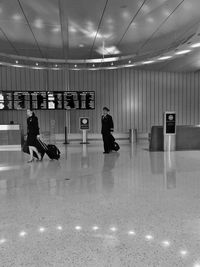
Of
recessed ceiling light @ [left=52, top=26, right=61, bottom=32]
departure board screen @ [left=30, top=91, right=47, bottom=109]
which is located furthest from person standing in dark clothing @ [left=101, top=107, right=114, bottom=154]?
departure board screen @ [left=30, top=91, right=47, bottom=109]

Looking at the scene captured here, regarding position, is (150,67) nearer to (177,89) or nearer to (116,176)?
(177,89)

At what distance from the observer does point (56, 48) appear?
10258mm

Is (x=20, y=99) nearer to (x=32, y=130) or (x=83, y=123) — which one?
(x=83, y=123)

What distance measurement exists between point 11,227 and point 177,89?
13.7m

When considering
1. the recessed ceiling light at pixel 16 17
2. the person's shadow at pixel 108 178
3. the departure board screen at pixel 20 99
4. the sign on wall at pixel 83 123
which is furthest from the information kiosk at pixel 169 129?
the departure board screen at pixel 20 99

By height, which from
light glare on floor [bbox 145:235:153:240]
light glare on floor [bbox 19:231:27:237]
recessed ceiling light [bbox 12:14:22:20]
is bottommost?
light glare on floor [bbox 145:235:153:240]

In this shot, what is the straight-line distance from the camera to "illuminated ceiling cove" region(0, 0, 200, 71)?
255 inches

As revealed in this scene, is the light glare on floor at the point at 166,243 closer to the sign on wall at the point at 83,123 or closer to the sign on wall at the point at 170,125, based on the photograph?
the sign on wall at the point at 170,125

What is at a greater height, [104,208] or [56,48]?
[56,48]

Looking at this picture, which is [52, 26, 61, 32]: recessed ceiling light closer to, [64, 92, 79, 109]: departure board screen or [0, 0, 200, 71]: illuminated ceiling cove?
[0, 0, 200, 71]: illuminated ceiling cove

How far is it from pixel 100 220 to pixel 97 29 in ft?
23.3

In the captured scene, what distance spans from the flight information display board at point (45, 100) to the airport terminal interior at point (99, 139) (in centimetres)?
5

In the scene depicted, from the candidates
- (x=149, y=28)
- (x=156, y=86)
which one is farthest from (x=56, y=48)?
(x=156, y=86)

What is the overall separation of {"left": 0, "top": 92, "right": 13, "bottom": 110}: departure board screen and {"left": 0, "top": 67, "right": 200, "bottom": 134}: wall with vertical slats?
133 cm
